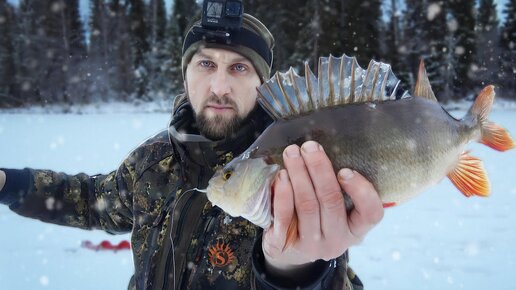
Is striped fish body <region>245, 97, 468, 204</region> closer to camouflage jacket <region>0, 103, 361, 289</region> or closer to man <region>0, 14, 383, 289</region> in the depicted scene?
man <region>0, 14, 383, 289</region>

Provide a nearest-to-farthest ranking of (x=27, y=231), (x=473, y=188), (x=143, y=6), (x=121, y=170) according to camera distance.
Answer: (x=473, y=188), (x=121, y=170), (x=27, y=231), (x=143, y=6)

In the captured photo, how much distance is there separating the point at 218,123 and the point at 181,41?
29234 millimetres

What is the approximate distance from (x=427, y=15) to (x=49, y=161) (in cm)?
2313

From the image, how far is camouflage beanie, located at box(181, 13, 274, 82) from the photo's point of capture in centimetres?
264

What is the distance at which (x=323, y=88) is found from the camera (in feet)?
5.49

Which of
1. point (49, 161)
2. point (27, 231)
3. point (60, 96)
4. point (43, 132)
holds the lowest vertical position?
point (60, 96)

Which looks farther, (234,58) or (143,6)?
(143,6)

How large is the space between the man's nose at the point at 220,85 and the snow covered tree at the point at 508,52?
2771 cm

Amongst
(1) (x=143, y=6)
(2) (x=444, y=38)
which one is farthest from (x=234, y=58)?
(1) (x=143, y=6)

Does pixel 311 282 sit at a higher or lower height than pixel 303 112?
lower

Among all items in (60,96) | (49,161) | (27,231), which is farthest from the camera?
(60,96)

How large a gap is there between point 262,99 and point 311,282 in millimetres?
764

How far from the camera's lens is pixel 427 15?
83.4ft

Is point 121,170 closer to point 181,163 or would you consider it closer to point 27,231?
point 181,163
